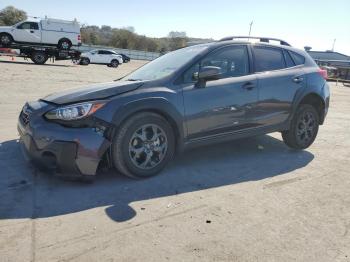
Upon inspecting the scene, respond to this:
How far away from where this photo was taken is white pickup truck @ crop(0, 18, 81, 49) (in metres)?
26.1

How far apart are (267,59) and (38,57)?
2329cm

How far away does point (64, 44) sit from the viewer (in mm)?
27781

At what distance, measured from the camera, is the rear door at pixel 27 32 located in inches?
1033

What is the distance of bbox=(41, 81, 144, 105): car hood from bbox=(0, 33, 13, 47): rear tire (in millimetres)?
23730

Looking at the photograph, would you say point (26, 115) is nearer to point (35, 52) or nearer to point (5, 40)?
point (35, 52)

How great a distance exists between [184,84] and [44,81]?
11.3 metres

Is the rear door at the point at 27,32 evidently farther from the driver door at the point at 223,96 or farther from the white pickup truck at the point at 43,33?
the driver door at the point at 223,96

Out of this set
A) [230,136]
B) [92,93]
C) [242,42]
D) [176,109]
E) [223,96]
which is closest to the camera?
[92,93]

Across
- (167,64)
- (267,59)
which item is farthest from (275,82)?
(167,64)

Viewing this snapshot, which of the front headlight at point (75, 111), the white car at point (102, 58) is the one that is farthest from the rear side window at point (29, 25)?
the front headlight at point (75, 111)

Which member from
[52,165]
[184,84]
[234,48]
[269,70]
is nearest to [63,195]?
[52,165]

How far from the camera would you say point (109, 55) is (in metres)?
36.2

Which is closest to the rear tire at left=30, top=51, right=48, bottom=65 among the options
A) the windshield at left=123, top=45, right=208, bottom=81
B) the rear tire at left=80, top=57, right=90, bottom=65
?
the rear tire at left=80, top=57, right=90, bottom=65

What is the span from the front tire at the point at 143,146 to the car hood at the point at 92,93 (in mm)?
374
